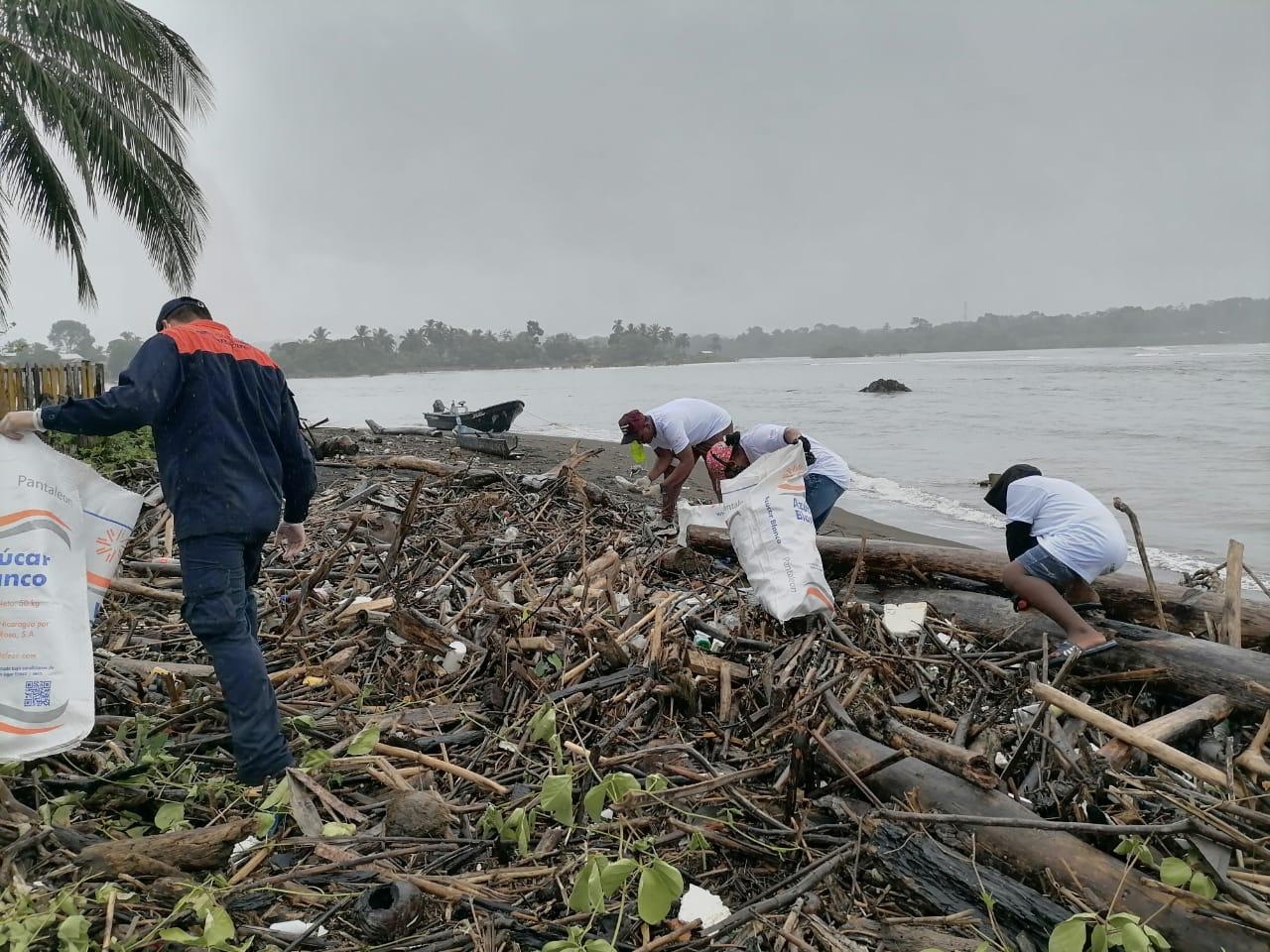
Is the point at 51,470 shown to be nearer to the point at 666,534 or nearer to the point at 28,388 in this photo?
the point at 666,534

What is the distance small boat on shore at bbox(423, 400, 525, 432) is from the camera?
683 inches

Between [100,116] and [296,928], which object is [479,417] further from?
[296,928]

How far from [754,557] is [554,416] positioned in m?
29.2

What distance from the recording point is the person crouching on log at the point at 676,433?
627 centimetres

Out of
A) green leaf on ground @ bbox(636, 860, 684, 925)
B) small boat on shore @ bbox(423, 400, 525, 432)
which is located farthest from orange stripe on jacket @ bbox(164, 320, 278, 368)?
small boat on shore @ bbox(423, 400, 525, 432)

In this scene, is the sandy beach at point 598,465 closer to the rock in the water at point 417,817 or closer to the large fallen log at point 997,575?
the large fallen log at point 997,575

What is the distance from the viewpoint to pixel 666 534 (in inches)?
255

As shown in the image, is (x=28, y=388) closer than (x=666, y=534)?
No

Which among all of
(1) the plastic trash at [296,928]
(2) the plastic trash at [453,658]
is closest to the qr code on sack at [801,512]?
(2) the plastic trash at [453,658]

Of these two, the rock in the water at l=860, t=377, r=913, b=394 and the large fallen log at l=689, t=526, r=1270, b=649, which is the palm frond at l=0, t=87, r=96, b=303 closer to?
the large fallen log at l=689, t=526, r=1270, b=649

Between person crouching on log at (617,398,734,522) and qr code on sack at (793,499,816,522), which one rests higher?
person crouching on log at (617,398,734,522)

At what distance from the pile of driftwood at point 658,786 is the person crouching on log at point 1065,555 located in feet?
0.61

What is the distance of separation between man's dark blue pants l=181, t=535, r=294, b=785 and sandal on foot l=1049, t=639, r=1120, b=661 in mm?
3598

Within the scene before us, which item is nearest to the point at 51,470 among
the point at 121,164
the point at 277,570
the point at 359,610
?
the point at 359,610
